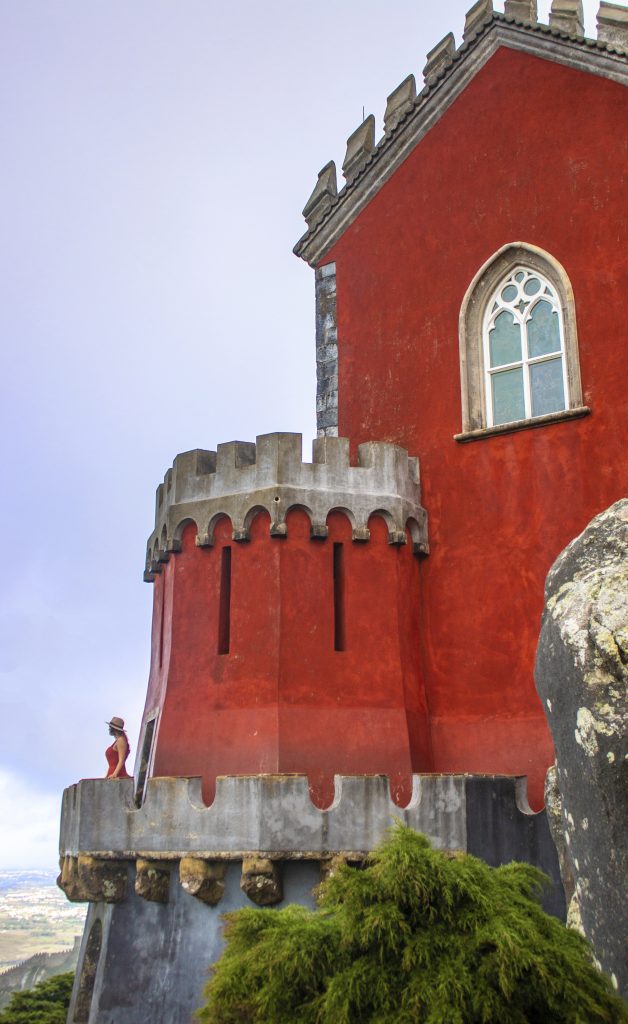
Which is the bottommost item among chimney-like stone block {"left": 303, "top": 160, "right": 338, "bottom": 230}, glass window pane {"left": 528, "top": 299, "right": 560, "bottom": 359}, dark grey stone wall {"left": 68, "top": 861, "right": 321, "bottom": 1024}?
dark grey stone wall {"left": 68, "top": 861, "right": 321, "bottom": 1024}

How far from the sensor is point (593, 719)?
246 inches

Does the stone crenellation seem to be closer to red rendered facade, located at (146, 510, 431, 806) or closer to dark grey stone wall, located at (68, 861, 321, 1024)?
red rendered facade, located at (146, 510, 431, 806)

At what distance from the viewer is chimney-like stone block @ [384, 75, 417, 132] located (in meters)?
17.1

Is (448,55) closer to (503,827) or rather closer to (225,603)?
(225,603)

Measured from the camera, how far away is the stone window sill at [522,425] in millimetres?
14070

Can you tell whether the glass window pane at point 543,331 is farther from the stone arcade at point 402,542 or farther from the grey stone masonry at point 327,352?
the grey stone masonry at point 327,352

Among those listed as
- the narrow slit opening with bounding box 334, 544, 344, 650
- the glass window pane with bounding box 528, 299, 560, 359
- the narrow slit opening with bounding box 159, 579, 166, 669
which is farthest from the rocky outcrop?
the narrow slit opening with bounding box 159, 579, 166, 669

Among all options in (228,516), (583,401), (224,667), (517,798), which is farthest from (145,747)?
(583,401)

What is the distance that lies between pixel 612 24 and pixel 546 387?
529 cm

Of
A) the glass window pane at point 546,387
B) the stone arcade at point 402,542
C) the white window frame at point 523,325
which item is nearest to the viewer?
the stone arcade at point 402,542

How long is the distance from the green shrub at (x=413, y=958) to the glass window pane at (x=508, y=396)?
9.10 metres

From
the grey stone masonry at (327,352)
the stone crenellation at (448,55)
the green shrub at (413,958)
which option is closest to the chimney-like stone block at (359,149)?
the stone crenellation at (448,55)

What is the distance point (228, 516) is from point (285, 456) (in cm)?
107

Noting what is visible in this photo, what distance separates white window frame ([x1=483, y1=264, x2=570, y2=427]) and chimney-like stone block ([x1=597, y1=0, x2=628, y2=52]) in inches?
132
